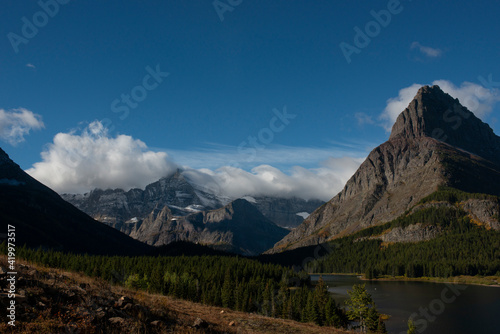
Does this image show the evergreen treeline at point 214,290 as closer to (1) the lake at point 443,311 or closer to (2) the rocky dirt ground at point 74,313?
(1) the lake at point 443,311

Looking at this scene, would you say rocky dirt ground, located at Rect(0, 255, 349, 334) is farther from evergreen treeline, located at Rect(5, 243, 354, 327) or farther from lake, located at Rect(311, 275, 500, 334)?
lake, located at Rect(311, 275, 500, 334)

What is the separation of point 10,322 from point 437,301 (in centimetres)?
15004

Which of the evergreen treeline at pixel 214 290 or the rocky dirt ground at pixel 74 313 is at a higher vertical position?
the rocky dirt ground at pixel 74 313

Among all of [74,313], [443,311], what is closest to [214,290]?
[443,311]

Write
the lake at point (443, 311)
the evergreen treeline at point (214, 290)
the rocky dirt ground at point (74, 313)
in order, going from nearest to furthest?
the rocky dirt ground at point (74, 313) → the evergreen treeline at point (214, 290) → the lake at point (443, 311)

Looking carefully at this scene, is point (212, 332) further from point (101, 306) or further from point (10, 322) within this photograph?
point (10, 322)

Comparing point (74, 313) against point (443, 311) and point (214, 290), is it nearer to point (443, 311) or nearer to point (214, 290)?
point (214, 290)

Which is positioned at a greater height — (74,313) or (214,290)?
(74,313)

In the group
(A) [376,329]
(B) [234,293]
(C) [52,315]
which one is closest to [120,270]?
(B) [234,293]

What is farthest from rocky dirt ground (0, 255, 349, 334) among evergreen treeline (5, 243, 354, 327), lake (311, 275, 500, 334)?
lake (311, 275, 500, 334)

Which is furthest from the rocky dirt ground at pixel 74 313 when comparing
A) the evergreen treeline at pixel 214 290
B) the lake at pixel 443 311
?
the lake at pixel 443 311

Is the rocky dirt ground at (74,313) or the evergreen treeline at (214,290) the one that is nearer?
the rocky dirt ground at (74,313)

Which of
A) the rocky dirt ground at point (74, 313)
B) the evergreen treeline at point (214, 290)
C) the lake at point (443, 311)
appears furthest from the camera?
the lake at point (443, 311)

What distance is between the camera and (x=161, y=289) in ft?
322
